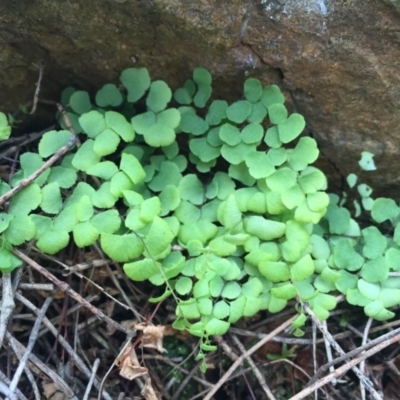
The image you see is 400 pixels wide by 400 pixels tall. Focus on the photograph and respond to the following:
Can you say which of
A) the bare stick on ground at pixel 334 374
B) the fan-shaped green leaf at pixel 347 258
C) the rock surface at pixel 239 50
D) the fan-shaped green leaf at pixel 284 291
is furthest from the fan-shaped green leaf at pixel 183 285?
the rock surface at pixel 239 50

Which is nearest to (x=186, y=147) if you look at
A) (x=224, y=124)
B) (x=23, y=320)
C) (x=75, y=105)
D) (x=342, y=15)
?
(x=224, y=124)

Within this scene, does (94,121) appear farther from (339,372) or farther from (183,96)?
(339,372)

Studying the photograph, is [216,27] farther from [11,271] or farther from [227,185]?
[11,271]

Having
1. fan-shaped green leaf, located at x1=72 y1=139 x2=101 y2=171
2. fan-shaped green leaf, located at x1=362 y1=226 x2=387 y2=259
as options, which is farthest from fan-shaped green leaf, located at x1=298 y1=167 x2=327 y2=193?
fan-shaped green leaf, located at x1=72 y1=139 x2=101 y2=171

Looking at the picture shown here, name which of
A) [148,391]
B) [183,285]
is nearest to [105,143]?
[183,285]

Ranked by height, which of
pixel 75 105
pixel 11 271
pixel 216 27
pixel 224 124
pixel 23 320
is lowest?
pixel 23 320

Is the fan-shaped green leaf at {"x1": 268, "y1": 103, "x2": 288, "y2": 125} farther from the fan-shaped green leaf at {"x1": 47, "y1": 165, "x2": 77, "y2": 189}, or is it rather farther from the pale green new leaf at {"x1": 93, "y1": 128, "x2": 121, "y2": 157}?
the fan-shaped green leaf at {"x1": 47, "y1": 165, "x2": 77, "y2": 189}

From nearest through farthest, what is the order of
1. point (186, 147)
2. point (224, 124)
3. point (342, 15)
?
point (342, 15), point (224, 124), point (186, 147)
